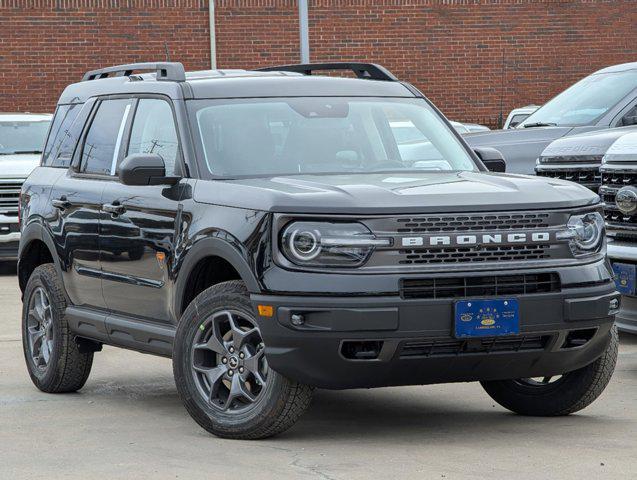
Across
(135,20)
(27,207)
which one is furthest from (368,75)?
(135,20)

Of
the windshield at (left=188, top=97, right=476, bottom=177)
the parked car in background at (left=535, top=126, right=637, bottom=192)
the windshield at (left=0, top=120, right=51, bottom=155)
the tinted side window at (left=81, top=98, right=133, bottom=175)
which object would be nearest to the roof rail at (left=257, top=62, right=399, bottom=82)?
the windshield at (left=188, top=97, right=476, bottom=177)

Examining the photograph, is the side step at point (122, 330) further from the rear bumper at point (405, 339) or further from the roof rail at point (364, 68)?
the roof rail at point (364, 68)

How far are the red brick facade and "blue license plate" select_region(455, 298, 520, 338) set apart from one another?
22.9 meters

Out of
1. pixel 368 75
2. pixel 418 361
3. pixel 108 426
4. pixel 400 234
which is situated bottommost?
pixel 108 426

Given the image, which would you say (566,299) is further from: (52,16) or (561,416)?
(52,16)

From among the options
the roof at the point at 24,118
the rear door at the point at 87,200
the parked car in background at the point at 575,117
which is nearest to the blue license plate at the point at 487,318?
the rear door at the point at 87,200

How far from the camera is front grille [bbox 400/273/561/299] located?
625 centimetres

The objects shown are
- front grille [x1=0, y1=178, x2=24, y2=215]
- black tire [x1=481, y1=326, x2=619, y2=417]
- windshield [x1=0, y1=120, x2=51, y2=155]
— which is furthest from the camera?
windshield [x1=0, y1=120, x2=51, y2=155]

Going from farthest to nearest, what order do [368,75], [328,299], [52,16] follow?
[52,16], [368,75], [328,299]

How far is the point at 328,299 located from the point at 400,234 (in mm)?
417

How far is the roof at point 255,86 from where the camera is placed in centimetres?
759

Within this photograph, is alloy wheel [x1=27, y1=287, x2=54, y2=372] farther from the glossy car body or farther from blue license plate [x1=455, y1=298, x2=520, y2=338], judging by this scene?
blue license plate [x1=455, y1=298, x2=520, y2=338]

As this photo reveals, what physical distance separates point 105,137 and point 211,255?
5.83 feet

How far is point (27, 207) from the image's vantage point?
8883 mm
